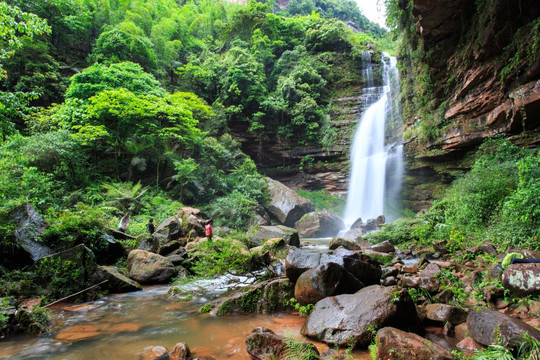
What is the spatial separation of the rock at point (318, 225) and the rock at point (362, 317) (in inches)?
559

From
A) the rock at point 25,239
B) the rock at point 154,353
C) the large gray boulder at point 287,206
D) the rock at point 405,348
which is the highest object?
the rock at point 25,239

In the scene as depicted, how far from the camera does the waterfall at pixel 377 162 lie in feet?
64.9

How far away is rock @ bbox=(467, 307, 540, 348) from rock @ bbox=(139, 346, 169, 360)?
368 cm

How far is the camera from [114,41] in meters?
20.5

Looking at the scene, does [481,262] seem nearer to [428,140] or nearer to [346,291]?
[346,291]

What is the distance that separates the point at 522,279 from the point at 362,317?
2.45 m

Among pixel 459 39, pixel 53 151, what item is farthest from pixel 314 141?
pixel 53 151

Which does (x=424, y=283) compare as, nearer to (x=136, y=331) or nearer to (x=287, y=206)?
(x=136, y=331)

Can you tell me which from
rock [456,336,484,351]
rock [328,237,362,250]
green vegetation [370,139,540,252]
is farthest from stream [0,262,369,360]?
rock [328,237,362,250]

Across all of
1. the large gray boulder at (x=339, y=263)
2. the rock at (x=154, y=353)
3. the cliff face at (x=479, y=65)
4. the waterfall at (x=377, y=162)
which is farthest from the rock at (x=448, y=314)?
the waterfall at (x=377, y=162)

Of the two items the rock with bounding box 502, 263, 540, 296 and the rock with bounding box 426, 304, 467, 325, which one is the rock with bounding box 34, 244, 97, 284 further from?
the rock with bounding box 502, 263, 540, 296

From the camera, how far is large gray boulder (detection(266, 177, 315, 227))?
19.5 m

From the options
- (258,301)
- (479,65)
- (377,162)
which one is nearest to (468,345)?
(258,301)

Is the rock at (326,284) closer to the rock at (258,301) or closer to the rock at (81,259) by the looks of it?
the rock at (258,301)
